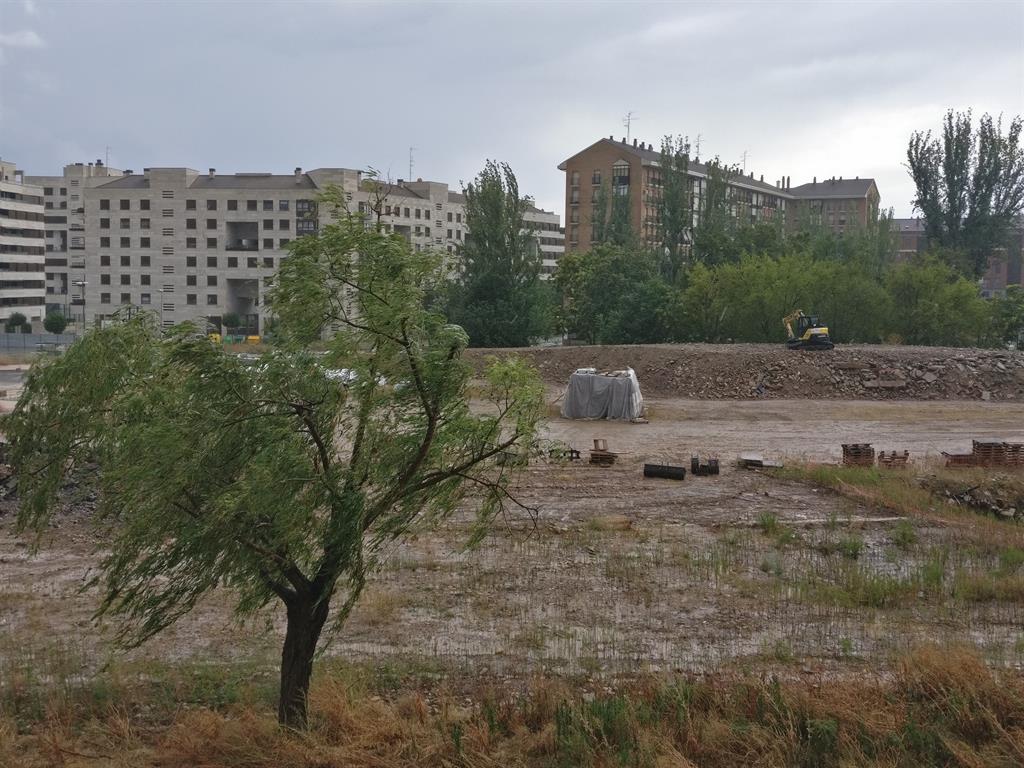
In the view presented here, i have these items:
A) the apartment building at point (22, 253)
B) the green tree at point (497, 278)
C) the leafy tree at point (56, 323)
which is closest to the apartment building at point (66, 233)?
the apartment building at point (22, 253)

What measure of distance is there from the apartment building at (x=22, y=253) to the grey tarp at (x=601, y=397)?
79.6 m

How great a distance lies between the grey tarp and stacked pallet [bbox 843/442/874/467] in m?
9.42

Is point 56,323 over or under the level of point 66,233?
under

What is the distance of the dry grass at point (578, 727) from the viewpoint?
923cm

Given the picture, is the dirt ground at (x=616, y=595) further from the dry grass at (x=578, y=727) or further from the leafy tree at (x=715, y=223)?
the leafy tree at (x=715, y=223)

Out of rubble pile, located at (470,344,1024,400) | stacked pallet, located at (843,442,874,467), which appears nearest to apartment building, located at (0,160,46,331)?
rubble pile, located at (470,344,1024,400)

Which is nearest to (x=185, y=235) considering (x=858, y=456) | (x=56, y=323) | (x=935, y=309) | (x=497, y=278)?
(x=56, y=323)

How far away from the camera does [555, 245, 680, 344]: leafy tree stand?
53.1 meters

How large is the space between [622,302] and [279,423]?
46476 mm

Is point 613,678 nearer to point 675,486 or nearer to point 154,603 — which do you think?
point 154,603

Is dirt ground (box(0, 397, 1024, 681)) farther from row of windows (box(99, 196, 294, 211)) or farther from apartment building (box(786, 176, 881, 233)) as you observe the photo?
apartment building (box(786, 176, 881, 233))

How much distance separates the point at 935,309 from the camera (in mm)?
49438

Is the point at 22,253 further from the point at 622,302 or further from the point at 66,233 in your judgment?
the point at 622,302

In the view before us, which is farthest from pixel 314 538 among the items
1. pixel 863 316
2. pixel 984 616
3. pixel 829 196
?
pixel 829 196
